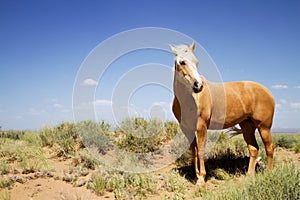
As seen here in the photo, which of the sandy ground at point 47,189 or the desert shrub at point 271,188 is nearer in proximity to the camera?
the desert shrub at point 271,188

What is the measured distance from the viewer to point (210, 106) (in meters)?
4.66

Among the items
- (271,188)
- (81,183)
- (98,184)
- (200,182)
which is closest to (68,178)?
(81,183)

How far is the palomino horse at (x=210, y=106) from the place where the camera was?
416 centimetres

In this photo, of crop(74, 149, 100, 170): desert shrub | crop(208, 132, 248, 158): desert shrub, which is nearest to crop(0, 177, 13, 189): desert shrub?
crop(74, 149, 100, 170): desert shrub

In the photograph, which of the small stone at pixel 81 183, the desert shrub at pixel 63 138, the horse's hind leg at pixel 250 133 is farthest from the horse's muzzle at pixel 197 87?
the desert shrub at pixel 63 138

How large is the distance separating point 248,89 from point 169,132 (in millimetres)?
3300

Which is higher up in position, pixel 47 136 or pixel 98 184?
pixel 47 136

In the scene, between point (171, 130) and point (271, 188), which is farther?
point (171, 130)

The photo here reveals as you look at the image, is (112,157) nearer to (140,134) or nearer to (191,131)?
(140,134)

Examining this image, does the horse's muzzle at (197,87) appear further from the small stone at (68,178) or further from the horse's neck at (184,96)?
the small stone at (68,178)

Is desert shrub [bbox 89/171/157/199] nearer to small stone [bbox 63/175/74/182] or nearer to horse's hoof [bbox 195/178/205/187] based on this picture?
small stone [bbox 63/175/74/182]

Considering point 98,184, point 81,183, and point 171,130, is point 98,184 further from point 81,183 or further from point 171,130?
point 171,130

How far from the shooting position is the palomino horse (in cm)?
416

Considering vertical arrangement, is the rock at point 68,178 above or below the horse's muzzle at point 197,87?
below
